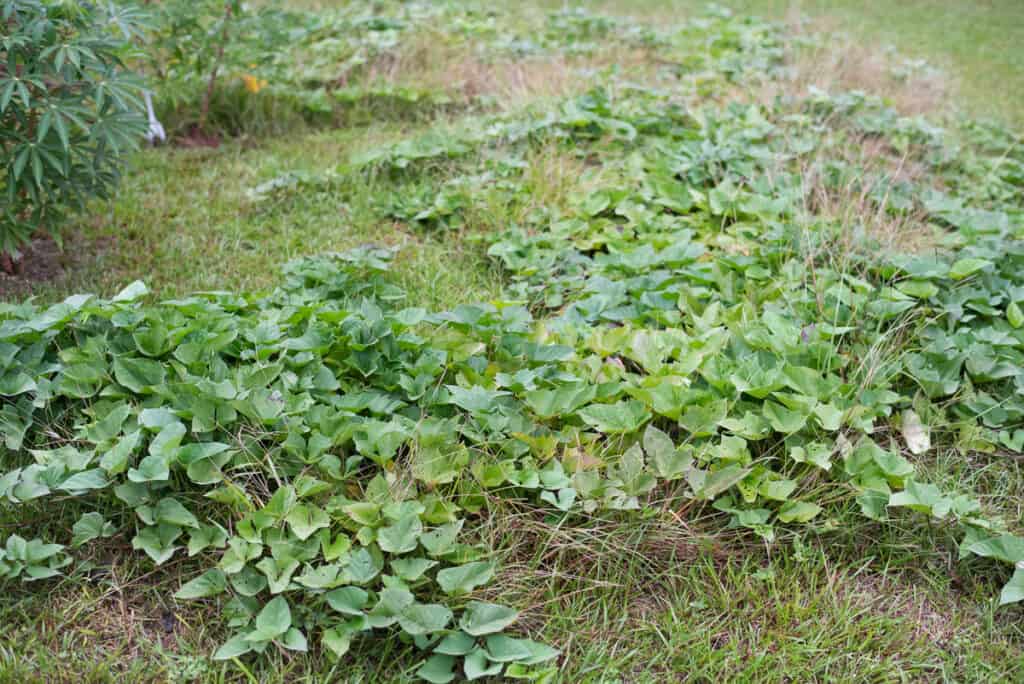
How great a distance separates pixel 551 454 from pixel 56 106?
1.98m

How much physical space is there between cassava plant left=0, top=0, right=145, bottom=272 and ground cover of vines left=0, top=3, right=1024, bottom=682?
42 cm

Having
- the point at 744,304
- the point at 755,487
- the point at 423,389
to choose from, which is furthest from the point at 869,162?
the point at 423,389

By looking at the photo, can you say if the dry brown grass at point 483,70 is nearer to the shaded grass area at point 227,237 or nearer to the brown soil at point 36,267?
the shaded grass area at point 227,237

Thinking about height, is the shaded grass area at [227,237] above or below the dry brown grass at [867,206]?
below

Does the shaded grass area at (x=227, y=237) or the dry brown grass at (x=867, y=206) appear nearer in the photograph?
the shaded grass area at (x=227, y=237)

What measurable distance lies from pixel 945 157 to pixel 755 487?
3279mm

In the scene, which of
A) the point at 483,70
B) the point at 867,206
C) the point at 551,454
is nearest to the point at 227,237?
the point at 551,454

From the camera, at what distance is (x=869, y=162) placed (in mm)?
4172

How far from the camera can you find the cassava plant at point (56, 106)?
2510 mm

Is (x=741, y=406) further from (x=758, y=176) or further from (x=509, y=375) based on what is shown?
(x=758, y=176)

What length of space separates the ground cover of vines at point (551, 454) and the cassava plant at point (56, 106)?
416 millimetres

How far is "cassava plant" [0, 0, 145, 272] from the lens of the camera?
8.23 ft

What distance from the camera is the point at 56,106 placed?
259cm

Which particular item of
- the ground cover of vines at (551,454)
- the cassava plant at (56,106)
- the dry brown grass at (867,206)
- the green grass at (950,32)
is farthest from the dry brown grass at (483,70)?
the green grass at (950,32)
